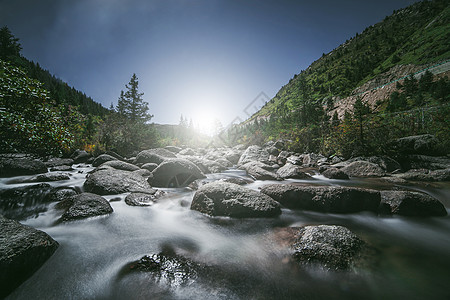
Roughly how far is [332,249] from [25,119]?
7.42 m

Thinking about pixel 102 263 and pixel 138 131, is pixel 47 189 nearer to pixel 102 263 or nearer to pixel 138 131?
pixel 102 263

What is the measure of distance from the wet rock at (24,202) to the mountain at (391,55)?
3079cm

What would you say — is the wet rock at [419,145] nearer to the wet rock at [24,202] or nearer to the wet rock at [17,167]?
the wet rock at [24,202]

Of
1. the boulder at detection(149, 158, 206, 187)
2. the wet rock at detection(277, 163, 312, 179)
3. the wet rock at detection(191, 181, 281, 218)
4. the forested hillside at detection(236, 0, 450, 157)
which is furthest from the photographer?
the forested hillside at detection(236, 0, 450, 157)

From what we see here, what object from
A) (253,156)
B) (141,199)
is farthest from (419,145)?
(141,199)

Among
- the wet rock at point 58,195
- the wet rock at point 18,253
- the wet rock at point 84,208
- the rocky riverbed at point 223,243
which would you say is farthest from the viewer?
the wet rock at point 58,195

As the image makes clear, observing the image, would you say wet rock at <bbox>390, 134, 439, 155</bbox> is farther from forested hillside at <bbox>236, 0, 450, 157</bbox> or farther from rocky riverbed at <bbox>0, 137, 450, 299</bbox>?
rocky riverbed at <bbox>0, 137, 450, 299</bbox>

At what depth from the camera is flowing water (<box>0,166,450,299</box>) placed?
6.40ft

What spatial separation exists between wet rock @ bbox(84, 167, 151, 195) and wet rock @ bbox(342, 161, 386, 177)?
989 centimetres

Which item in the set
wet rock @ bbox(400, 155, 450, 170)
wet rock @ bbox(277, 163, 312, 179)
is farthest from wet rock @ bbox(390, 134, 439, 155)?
wet rock @ bbox(277, 163, 312, 179)

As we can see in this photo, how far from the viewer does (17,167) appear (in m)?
7.88

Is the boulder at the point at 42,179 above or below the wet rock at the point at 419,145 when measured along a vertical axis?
below

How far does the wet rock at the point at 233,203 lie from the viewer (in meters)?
3.94

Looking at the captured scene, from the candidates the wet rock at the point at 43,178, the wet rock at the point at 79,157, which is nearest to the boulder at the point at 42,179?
the wet rock at the point at 43,178
